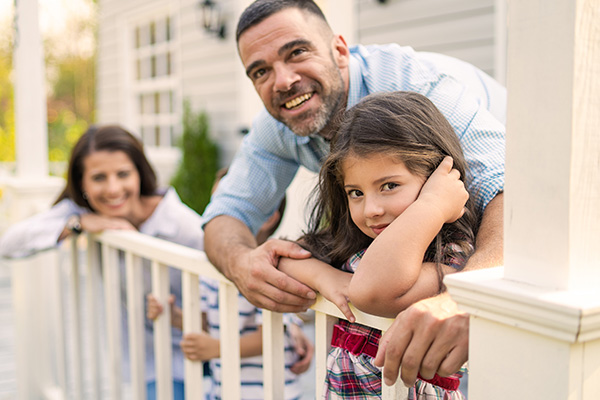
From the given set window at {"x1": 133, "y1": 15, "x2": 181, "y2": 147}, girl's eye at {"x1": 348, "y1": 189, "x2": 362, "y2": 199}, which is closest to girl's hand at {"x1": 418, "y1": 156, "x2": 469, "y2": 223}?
girl's eye at {"x1": 348, "y1": 189, "x2": 362, "y2": 199}

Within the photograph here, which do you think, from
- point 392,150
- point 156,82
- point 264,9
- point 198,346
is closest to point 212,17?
point 156,82

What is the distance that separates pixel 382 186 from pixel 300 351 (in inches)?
42.3

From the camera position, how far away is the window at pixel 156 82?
7.55m

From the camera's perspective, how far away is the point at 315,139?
1.95 m

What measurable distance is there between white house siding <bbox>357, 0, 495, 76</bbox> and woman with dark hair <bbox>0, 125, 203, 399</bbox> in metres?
2.34

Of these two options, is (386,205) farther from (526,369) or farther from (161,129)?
(161,129)

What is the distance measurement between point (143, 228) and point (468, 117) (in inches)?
66.3

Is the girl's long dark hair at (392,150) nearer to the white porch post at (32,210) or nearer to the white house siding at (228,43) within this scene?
the white porch post at (32,210)

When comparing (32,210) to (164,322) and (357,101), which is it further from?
(357,101)

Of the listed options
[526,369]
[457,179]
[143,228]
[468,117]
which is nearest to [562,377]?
[526,369]

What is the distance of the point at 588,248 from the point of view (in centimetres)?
84

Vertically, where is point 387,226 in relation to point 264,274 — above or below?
above

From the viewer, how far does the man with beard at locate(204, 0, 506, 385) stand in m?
0.99

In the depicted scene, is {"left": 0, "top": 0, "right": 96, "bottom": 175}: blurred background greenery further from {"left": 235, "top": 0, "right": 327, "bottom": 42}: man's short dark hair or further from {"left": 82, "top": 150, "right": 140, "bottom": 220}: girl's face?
{"left": 235, "top": 0, "right": 327, "bottom": 42}: man's short dark hair
